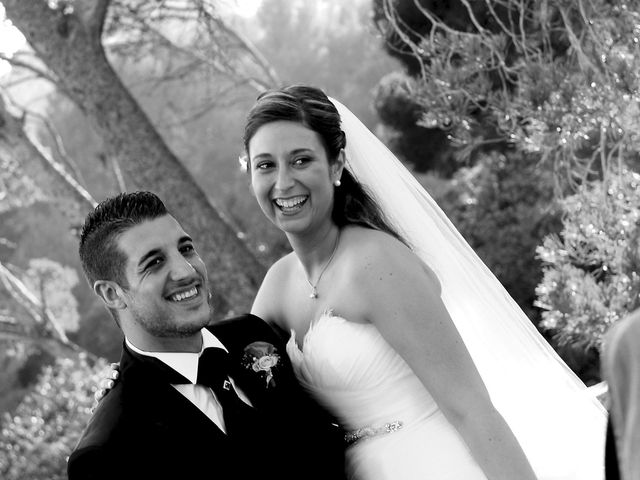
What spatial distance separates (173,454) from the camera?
2674mm

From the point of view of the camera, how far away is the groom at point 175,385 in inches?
105

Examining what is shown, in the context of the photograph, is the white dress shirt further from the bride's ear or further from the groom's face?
the bride's ear

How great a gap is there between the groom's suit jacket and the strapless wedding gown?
104mm

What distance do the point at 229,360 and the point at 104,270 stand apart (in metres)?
0.50

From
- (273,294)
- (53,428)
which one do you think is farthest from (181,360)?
(53,428)

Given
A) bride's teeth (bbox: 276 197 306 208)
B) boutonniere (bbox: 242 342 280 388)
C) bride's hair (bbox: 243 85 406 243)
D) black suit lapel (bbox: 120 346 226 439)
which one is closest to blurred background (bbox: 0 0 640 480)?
bride's hair (bbox: 243 85 406 243)

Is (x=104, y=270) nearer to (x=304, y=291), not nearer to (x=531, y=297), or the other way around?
(x=304, y=291)

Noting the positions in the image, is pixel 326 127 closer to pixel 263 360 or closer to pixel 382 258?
pixel 382 258

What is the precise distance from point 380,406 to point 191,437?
74 cm

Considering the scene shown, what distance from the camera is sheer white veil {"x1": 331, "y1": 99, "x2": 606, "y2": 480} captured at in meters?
3.53

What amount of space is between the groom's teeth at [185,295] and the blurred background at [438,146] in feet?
6.68

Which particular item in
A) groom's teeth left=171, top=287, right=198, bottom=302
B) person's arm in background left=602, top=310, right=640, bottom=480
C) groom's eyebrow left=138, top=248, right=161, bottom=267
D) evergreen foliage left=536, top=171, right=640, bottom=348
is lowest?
evergreen foliage left=536, top=171, right=640, bottom=348

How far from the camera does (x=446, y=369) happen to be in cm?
290

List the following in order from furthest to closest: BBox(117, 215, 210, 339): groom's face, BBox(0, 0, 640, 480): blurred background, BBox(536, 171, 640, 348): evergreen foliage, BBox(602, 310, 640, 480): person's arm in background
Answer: BBox(0, 0, 640, 480): blurred background < BBox(536, 171, 640, 348): evergreen foliage < BBox(117, 215, 210, 339): groom's face < BBox(602, 310, 640, 480): person's arm in background
